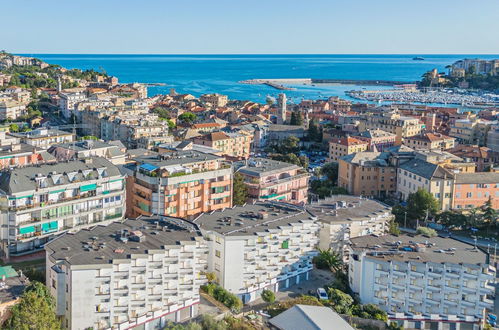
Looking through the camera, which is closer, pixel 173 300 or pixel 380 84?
pixel 173 300

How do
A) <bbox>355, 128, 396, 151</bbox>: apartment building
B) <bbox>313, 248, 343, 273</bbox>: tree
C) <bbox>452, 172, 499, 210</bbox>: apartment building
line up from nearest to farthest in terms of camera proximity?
<bbox>313, 248, 343, 273</bbox>: tree → <bbox>452, 172, 499, 210</bbox>: apartment building → <bbox>355, 128, 396, 151</bbox>: apartment building

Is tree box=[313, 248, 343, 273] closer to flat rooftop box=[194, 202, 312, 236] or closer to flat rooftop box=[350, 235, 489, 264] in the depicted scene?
flat rooftop box=[350, 235, 489, 264]

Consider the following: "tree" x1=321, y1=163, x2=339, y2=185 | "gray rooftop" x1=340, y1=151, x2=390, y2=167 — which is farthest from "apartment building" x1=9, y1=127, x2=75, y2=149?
"gray rooftop" x1=340, y1=151, x2=390, y2=167

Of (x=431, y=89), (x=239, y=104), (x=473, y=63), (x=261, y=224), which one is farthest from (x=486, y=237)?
(x=473, y=63)

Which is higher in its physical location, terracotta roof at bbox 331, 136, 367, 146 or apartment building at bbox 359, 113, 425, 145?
apartment building at bbox 359, 113, 425, 145

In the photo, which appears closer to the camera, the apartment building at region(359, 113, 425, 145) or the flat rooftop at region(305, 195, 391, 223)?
the flat rooftop at region(305, 195, 391, 223)

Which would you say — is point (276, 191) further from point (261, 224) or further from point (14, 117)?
point (14, 117)

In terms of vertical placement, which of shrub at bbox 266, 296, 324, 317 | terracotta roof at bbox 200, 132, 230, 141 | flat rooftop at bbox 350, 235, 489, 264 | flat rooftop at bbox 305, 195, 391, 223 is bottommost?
shrub at bbox 266, 296, 324, 317
